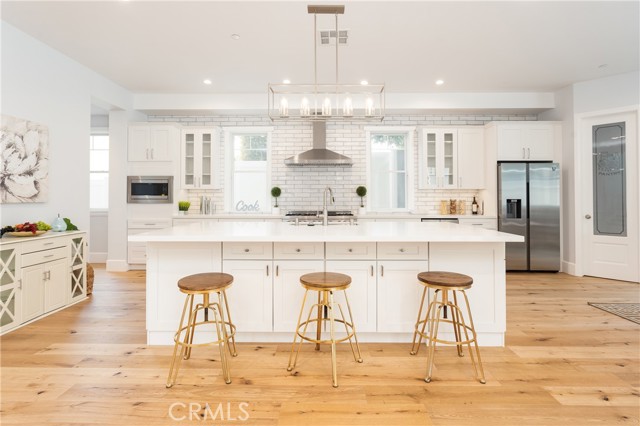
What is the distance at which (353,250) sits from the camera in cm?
274

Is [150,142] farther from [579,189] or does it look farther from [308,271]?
[579,189]

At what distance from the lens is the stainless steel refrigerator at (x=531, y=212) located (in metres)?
5.40

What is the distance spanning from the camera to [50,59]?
3980 millimetres

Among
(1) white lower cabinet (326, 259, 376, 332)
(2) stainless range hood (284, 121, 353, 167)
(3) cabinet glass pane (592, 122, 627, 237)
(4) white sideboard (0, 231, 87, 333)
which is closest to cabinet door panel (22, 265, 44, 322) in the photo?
(4) white sideboard (0, 231, 87, 333)

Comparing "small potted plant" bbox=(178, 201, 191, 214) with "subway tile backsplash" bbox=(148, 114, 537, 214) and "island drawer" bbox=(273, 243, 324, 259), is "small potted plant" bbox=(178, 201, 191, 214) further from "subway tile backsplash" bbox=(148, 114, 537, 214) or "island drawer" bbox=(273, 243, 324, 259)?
"island drawer" bbox=(273, 243, 324, 259)

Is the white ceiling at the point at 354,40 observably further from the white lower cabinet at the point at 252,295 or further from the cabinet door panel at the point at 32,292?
the cabinet door panel at the point at 32,292

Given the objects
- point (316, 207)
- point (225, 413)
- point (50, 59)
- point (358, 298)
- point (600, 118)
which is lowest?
point (225, 413)

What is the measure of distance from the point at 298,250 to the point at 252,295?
522 millimetres

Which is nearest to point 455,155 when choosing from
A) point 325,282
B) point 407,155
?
point 407,155

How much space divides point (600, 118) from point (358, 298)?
506cm

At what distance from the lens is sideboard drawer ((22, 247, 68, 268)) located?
126 inches

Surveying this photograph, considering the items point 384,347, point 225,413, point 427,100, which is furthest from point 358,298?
point 427,100

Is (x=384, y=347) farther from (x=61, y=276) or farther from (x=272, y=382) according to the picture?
(x=61, y=276)

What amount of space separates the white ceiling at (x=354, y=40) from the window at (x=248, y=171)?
1196mm
